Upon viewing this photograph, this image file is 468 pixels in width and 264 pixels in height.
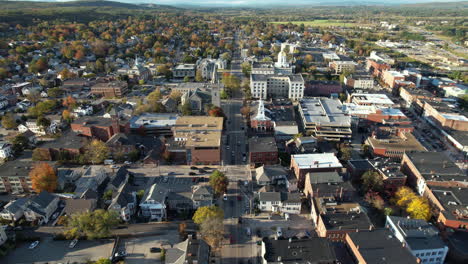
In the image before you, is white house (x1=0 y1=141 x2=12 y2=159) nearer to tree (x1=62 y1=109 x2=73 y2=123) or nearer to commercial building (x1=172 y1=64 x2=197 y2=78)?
tree (x1=62 y1=109 x2=73 y2=123)

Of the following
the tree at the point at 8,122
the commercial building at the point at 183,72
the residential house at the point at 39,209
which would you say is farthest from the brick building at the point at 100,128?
the commercial building at the point at 183,72

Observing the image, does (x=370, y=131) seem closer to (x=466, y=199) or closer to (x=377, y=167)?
(x=377, y=167)

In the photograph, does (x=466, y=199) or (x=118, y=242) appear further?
(x=466, y=199)

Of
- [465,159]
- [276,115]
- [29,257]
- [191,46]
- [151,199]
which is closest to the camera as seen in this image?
[29,257]

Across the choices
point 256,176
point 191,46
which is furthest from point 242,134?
point 191,46

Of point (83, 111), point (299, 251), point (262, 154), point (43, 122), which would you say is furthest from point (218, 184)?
point (83, 111)

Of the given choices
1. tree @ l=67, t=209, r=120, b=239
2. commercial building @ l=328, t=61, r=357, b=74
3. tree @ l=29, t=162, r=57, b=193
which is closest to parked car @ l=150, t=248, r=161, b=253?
tree @ l=67, t=209, r=120, b=239
